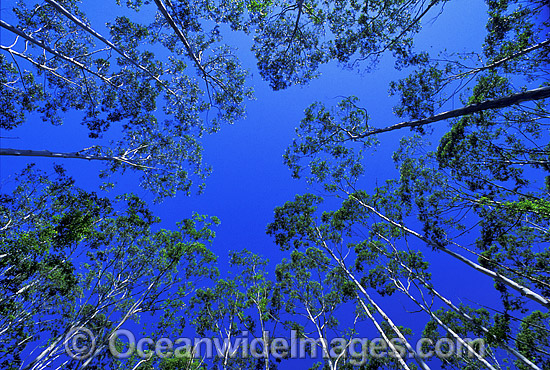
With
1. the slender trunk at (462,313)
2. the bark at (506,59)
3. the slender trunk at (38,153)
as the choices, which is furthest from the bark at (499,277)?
the slender trunk at (38,153)

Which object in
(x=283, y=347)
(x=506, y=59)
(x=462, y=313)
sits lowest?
(x=283, y=347)

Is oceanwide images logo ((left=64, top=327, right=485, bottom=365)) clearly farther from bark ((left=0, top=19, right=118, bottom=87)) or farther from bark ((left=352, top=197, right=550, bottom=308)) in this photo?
bark ((left=0, top=19, right=118, bottom=87))

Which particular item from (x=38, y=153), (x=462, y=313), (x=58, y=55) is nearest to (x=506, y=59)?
(x=462, y=313)

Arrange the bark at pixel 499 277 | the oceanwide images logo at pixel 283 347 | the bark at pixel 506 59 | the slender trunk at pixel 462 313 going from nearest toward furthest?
the bark at pixel 499 277 < the bark at pixel 506 59 < the slender trunk at pixel 462 313 < the oceanwide images logo at pixel 283 347

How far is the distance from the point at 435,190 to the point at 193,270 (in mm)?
14194

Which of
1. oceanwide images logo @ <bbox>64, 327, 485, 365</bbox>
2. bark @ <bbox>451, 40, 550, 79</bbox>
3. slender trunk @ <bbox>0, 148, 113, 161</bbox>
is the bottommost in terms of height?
oceanwide images logo @ <bbox>64, 327, 485, 365</bbox>

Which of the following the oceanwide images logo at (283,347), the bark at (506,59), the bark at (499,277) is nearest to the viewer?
the bark at (499,277)

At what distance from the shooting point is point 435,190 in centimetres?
926

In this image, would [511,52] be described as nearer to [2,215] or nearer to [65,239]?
[65,239]

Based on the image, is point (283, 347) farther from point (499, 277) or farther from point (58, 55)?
point (58, 55)

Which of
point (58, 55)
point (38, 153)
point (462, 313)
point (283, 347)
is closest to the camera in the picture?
point (38, 153)

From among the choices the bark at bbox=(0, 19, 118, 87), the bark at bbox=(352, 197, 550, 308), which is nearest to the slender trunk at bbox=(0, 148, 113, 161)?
the bark at bbox=(0, 19, 118, 87)

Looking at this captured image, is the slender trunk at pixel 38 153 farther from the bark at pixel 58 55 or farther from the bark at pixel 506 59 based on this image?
the bark at pixel 506 59

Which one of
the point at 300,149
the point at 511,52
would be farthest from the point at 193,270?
the point at 511,52
